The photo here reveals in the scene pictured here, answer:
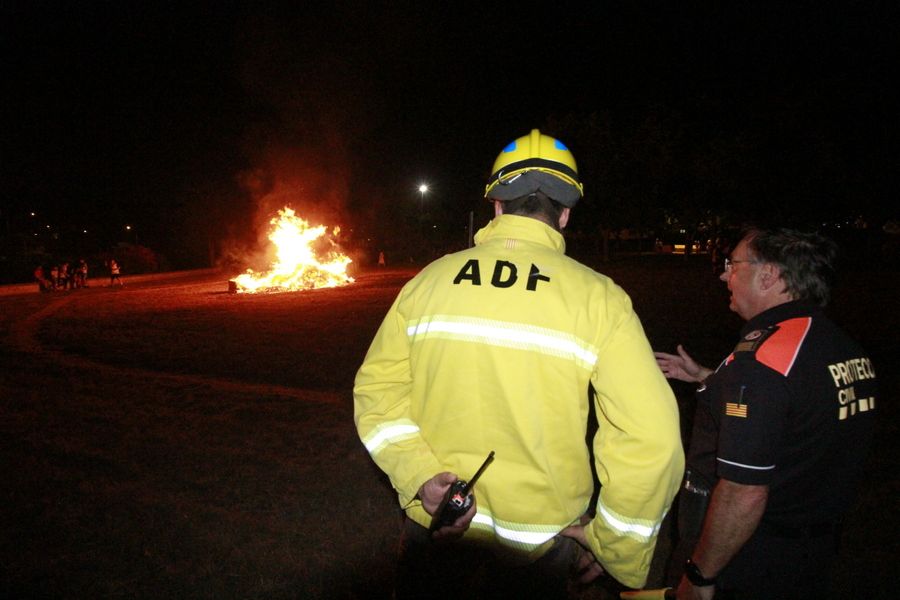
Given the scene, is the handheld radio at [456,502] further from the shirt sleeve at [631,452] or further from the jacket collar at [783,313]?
the jacket collar at [783,313]

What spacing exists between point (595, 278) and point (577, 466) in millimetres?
666

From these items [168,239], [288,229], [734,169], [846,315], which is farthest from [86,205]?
[846,315]

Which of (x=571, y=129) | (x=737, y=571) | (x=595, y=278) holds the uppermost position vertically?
(x=571, y=129)

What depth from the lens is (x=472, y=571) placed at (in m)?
2.09

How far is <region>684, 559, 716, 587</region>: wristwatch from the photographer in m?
2.13

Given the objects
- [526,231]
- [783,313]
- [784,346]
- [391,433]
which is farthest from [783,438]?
[391,433]

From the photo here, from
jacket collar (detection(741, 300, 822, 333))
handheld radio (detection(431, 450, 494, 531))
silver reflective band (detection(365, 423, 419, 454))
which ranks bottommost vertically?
handheld radio (detection(431, 450, 494, 531))

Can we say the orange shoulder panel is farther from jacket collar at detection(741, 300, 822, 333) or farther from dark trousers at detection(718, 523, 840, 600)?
dark trousers at detection(718, 523, 840, 600)

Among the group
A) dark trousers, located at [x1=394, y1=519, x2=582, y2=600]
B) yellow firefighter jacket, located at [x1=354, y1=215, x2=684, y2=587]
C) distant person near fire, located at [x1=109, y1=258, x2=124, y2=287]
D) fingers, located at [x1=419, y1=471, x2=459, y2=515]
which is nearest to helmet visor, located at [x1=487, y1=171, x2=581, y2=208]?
yellow firefighter jacket, located at [x1=354, y1=215, x2=684, y2=587]

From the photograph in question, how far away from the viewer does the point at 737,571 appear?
2195 mm

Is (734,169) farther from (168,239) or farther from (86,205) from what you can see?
(86,205)

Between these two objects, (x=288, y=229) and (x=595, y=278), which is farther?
(x=288, y=229)

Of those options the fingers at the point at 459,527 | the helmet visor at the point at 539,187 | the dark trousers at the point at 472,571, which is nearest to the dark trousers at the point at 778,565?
the dark trousers at the point at 472,571

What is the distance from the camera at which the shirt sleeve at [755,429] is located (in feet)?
6.53
